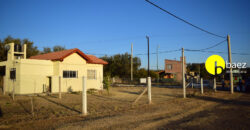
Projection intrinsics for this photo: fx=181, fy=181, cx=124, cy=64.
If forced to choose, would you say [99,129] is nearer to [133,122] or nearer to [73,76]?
[133,122]

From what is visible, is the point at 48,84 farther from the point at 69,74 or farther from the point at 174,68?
the point at 174,68

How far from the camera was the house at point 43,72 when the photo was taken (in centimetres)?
1596

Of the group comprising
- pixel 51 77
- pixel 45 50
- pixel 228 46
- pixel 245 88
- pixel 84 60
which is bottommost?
pixel 245 88

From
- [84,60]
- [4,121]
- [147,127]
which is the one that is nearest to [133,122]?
[147,127]

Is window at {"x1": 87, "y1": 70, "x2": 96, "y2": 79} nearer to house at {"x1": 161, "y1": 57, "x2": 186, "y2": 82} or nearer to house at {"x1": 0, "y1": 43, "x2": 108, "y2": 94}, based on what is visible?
house at {"x1": 0, "y1": 43, "x2": 108, "y2": 94}

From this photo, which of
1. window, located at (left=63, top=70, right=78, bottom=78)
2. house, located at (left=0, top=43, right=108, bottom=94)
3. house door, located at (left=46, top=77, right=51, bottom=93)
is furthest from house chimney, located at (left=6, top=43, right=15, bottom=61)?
window, located at (left=63, top=70, right=78, bottom=78)

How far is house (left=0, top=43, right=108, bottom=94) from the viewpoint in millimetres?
15961

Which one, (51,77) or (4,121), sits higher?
(51,77)

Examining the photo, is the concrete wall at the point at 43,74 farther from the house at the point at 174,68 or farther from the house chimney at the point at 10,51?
the house at the point at 174,68

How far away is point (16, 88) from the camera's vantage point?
15906 mm

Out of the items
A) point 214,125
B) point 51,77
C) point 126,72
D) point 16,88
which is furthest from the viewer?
point 126,72

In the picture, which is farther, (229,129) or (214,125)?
(214,125)

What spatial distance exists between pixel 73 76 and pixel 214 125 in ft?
49.9

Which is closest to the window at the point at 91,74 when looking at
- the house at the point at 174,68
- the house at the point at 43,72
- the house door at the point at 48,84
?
the house at the point at 43,72
